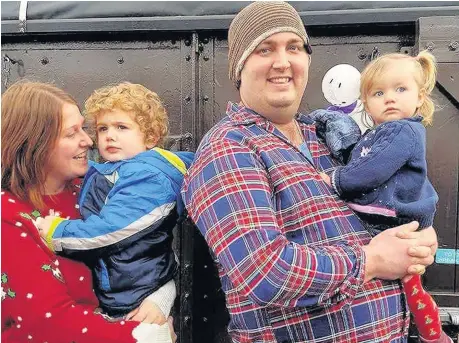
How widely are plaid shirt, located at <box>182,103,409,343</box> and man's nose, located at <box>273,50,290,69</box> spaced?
211 mm

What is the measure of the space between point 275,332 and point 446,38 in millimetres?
1329

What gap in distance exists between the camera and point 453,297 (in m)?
2.13

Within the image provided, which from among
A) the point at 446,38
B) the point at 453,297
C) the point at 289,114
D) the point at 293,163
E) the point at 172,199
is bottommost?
the point at 453,297

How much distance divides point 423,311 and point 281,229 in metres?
0.60

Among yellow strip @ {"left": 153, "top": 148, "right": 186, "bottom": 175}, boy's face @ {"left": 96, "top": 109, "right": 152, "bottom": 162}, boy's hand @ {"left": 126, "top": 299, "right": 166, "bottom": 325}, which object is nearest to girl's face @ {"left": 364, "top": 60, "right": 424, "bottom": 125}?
yellow strip @ {"left": 153, "top": 148, "right": 186, "bottom": 175}

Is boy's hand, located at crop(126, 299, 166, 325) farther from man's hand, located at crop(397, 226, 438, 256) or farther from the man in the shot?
man's hand, located at crop(397, 226, 438, 256)

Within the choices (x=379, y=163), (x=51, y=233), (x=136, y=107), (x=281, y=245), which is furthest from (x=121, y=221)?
(x=379, y=163)

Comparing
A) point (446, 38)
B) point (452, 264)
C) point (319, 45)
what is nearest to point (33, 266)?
point (319, 45)

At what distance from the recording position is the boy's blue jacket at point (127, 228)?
170 centimetres

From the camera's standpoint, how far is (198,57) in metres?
2.31

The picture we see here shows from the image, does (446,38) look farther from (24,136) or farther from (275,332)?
(24,136)

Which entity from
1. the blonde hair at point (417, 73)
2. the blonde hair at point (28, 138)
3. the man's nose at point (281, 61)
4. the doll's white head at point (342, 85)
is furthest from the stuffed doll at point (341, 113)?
the blonde hair at point (28, 138)

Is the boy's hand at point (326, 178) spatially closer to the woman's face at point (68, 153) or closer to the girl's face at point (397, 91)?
the girl's face at point (397, 91)

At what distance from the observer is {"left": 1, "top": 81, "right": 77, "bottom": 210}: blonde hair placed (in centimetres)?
178
